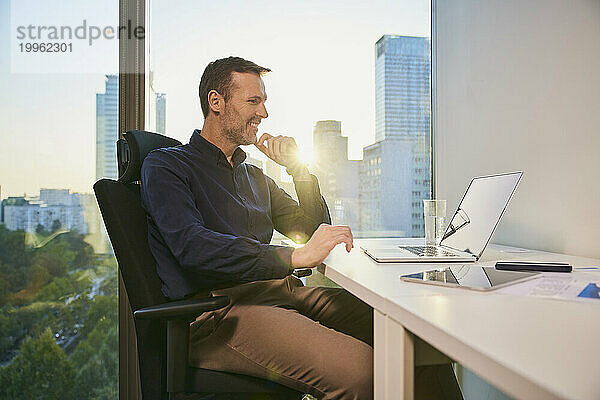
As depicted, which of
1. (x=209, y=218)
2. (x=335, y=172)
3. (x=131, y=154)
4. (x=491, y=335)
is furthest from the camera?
(x=335, y=172)

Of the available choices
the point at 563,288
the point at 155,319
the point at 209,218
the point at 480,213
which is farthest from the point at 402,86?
the point at 155,319

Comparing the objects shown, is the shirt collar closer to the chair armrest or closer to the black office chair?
the black office chair

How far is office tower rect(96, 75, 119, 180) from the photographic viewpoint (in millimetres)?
1980

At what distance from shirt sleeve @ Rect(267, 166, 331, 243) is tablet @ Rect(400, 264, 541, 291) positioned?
0.70 meters

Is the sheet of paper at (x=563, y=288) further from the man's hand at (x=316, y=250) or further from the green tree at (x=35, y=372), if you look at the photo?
the green tree at (x=35, y=372)

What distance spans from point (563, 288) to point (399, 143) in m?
1.46

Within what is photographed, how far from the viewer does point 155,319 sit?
1048mm

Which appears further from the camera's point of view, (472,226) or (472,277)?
(472,226)

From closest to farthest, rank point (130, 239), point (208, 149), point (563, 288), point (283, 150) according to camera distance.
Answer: point (563, 288), point (130, 239), point (208, 149), point (283, 150)

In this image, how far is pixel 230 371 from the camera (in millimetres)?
1086

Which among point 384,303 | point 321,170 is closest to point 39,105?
point 321,170

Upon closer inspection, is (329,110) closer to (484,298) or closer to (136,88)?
(136,88)

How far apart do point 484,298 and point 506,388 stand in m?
0.33

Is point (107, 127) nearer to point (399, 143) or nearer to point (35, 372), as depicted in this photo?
point (35, 372)
